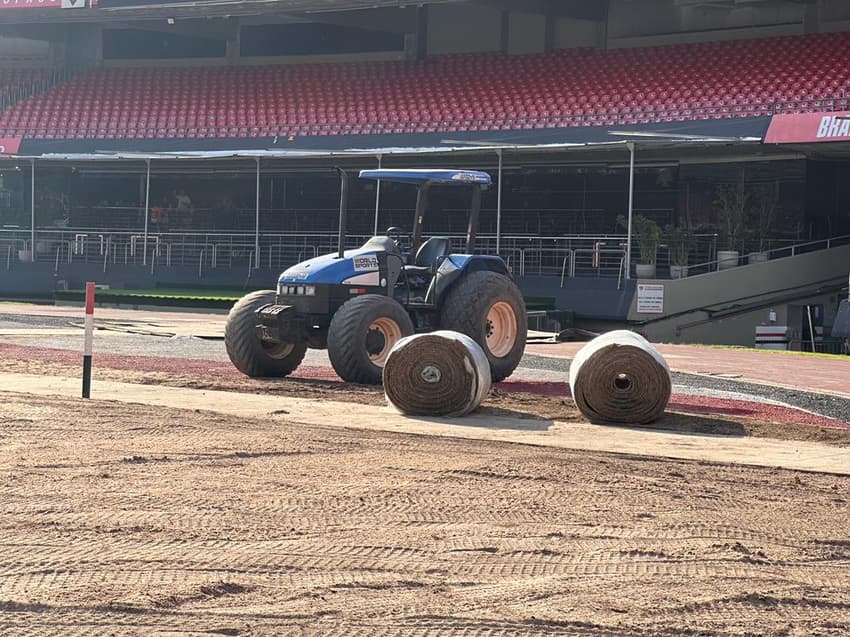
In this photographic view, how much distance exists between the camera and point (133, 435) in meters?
10.6

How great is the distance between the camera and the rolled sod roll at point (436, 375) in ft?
41.8

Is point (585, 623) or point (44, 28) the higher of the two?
point (44, 28)

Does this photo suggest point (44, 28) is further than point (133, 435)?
Yes

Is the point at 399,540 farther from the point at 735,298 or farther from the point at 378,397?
the point at 735,298

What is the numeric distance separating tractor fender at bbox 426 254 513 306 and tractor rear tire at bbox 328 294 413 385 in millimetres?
880

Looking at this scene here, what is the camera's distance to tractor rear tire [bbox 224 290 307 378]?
1600 cm

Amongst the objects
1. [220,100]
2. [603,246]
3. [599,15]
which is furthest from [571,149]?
[220,100]

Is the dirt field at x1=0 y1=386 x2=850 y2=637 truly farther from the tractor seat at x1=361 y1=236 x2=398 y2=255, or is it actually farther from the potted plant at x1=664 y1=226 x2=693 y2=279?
the potted plant at x1=664 y1=226 x2=693 y2=279

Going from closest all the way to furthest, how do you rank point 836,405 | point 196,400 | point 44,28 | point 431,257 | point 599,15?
point 196,400, point 836,405, point 431,257, point 599,15, point 44,28

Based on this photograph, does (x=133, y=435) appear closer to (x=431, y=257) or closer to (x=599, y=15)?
(x=431, y=257)

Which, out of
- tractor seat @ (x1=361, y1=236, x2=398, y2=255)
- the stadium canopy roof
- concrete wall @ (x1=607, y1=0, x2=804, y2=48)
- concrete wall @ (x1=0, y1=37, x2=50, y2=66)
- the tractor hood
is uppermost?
concrete wall @ (x1=607, y1=0, x2=804, y2=48)

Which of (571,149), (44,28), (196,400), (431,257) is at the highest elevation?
(44,28)

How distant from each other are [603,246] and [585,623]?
28211mm

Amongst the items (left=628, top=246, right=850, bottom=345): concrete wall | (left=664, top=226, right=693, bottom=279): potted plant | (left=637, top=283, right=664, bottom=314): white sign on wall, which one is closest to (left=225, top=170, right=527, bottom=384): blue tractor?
(left=637, top=283, right=664, bottom=314): white sign on wall
